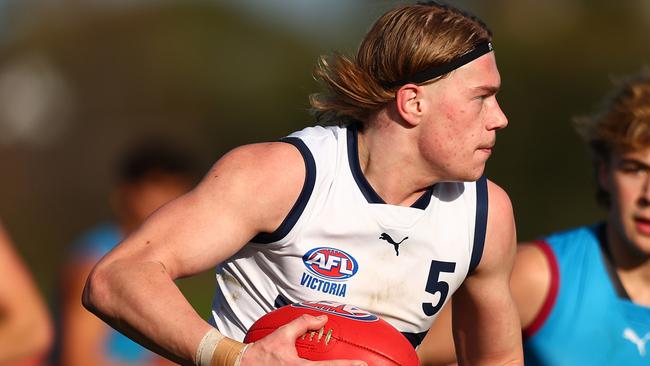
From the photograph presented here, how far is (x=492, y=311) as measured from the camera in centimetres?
464

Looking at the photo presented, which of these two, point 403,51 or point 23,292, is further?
point 23,292

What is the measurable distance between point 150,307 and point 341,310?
0.66m

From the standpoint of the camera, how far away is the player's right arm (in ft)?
12.4

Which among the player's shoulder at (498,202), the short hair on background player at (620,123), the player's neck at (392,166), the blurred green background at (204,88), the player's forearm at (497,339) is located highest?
the player's neck at (392,166)

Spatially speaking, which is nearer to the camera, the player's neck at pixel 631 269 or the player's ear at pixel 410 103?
the player's ear at pixel 410 103

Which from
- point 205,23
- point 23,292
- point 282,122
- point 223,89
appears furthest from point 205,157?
point 23,292

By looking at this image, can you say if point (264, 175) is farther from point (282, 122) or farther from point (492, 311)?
point (282, 122)

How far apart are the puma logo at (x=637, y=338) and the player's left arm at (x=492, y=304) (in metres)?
1.10

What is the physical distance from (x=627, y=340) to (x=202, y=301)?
9340 mm

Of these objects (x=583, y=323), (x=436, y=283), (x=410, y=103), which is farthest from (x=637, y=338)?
(x=410, y=103)

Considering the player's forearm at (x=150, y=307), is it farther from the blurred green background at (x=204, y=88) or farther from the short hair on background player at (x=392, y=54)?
the blurred green background at (x=204, y=88)

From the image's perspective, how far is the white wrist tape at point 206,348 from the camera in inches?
147

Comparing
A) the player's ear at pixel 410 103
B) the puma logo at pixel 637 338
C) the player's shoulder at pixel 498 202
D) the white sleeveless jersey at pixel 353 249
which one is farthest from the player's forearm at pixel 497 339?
the puma logo at pixel 637 338

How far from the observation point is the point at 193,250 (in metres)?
3.96
